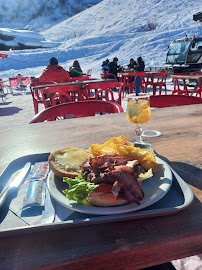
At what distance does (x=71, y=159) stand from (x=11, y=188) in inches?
8.0

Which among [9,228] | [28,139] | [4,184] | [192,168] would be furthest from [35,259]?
[28,139]

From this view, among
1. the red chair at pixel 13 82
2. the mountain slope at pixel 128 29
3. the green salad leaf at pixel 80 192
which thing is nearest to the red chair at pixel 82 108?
the green salad leaf at pixel 80 192

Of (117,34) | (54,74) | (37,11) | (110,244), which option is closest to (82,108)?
(110,244)

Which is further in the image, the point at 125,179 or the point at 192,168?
the point at 192,168

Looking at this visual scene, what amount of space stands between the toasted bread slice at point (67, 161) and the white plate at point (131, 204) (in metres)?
0.03

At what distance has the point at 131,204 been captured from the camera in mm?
531

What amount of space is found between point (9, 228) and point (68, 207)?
14 centimetres

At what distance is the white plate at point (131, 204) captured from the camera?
0.51 meters

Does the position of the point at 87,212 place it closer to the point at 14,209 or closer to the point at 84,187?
the point at 84,187

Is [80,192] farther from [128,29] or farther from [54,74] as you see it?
[128,29]

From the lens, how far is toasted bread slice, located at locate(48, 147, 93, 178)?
662 mm

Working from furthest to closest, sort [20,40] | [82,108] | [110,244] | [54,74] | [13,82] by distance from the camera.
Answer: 1. [20,40]
2. [13,82]
3. [54,74]
4. [82,108]
5. [110,244]

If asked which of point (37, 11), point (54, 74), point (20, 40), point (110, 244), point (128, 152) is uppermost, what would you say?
point (37, 11)

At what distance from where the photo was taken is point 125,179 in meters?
0.54
